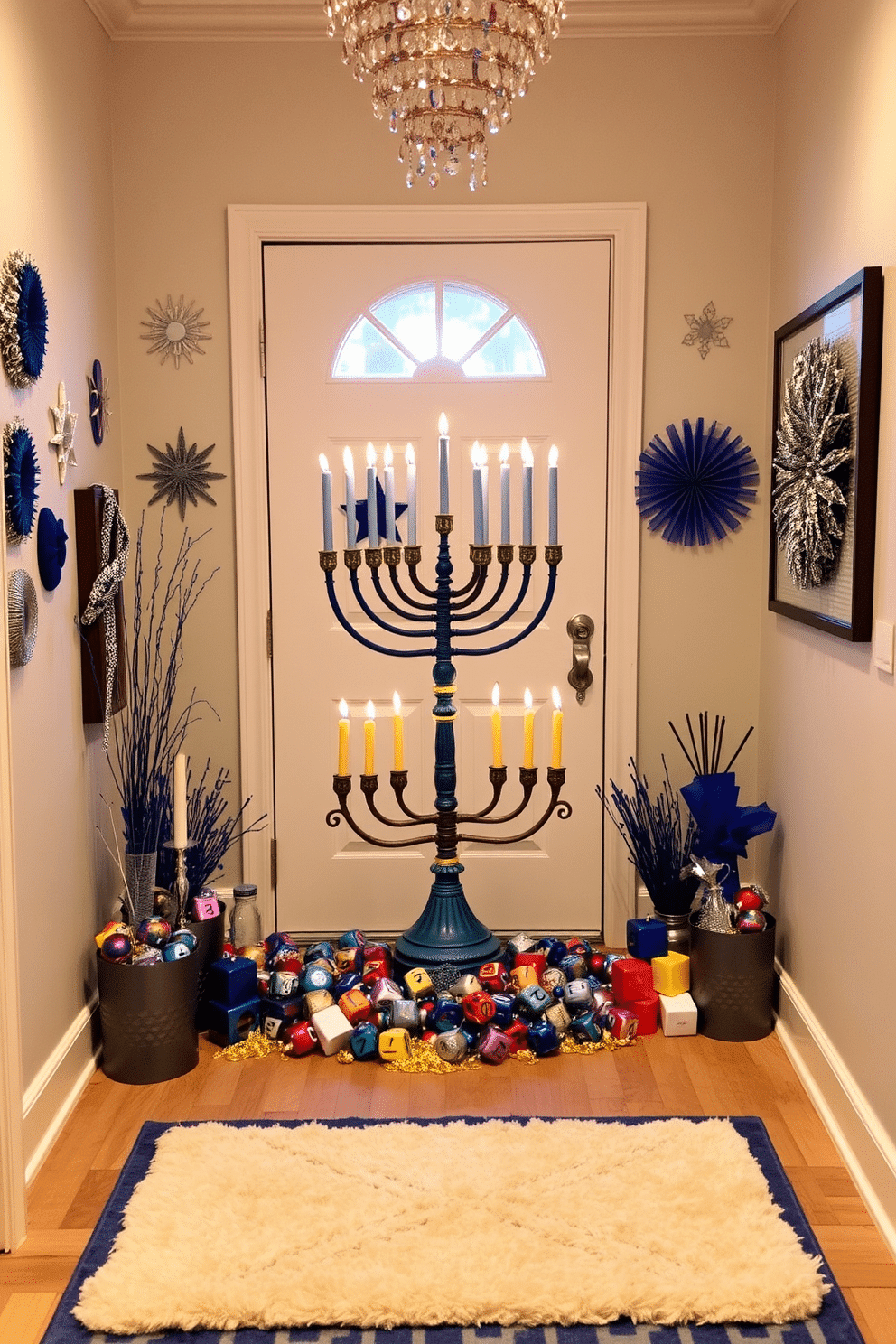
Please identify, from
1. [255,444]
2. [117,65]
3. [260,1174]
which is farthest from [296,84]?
[260,1174]

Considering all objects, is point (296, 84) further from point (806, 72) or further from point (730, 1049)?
point (730, 1049)

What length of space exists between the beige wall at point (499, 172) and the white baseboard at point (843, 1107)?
1.50 m

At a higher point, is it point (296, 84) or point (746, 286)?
point (296, 84)

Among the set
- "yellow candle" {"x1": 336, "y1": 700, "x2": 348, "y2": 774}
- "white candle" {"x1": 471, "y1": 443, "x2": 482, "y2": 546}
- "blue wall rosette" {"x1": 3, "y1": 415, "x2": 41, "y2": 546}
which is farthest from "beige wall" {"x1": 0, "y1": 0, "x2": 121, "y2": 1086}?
"white candle" {"x1": 471, "y1": 443, "x2": 482, "y2": 546}

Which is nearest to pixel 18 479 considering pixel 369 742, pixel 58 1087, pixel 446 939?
pixel 369 742

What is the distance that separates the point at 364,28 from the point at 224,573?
1.75m

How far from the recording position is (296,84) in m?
3.37

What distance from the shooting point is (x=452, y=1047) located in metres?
2.91

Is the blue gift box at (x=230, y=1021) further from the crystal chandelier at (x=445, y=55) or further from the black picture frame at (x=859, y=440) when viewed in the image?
the crystal chandelier at (x=445, y=55)

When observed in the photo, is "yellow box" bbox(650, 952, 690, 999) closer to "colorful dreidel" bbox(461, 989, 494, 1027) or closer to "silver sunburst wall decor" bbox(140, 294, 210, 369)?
"colorful dreidel" bbox(461, 989, 494, 1027)

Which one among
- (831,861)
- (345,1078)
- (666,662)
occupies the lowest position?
(345,1078)

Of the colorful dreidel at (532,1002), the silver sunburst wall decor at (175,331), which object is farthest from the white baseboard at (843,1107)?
the silver sunburst wall decor at (175,331)

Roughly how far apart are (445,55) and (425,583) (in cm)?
167

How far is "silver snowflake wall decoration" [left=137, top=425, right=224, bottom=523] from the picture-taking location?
11.4 ft
